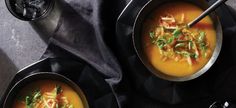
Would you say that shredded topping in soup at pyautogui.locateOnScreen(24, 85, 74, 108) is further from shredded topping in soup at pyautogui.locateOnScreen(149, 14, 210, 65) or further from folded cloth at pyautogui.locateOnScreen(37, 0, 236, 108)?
shredded topping in soup at pyautogui.locateOnScreen(149, 14, 210, 65)

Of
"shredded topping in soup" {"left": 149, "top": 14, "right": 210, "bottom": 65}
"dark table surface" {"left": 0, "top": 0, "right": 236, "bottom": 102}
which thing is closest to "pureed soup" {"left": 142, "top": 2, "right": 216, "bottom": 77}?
"shredded topping in soup" {"left": 149, "top": 14, "right": 210, "bottom": 65}

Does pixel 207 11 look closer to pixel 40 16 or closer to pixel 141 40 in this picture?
pixel 141 40

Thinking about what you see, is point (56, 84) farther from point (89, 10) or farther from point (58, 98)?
point (89, 10)

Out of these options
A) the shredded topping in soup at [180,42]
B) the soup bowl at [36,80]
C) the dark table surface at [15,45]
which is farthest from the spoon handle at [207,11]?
the dark table surface at [15,45]

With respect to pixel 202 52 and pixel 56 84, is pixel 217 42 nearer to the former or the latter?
pixel 202 52

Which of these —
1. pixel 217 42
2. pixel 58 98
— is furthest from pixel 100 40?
pixel 217 42

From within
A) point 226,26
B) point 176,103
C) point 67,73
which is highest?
point 226,26

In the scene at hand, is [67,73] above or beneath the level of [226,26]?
beneath

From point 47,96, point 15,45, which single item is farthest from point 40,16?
point 47,96
